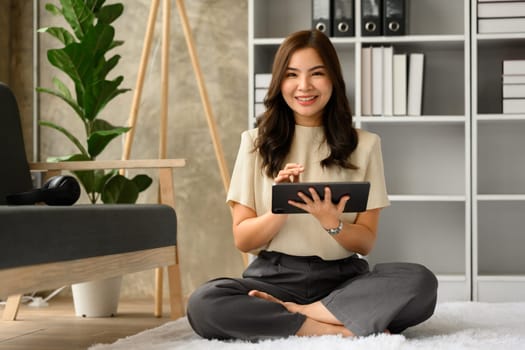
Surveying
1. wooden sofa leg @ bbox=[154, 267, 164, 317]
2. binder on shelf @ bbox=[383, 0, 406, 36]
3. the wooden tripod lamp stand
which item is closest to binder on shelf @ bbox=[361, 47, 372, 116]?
binder on shelf @ bbox=[383, 0, 406, 36]

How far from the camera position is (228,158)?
375cm

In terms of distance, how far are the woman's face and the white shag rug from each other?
653mm

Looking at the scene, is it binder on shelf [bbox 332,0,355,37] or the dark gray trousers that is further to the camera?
binder on shelf [bbox 332,0,355,37]

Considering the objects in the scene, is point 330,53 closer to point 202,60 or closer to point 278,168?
point 278,168

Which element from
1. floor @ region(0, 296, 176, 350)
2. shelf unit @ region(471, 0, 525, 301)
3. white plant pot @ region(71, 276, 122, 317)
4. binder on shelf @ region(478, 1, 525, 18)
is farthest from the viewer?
shelf unit @ region(471, 0, 525, 301)

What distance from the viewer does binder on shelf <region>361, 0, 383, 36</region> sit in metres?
3.33

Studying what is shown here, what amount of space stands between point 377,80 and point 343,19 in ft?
0.95

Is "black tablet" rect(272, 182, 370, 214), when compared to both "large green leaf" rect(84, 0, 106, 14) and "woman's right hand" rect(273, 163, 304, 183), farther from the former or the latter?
"large green leaf" rect(84, 0, 106, 14)

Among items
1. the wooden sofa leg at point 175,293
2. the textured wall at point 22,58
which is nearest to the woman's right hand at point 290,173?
the wooden sofa leg at point 175,293

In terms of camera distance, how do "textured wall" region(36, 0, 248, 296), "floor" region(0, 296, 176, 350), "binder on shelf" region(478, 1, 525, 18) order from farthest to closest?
"textured wall" region(36, 0, 248, 296), "binder on shelf" region(478, 1, 525, 18), "floor" region(0, 296, 176, 350)

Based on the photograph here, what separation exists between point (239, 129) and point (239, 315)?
178 centimetres

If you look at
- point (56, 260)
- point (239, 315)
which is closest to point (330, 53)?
point (239, 315)

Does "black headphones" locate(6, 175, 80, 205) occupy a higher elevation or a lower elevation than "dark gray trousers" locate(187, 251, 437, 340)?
higher

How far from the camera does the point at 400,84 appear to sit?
3357 mm
